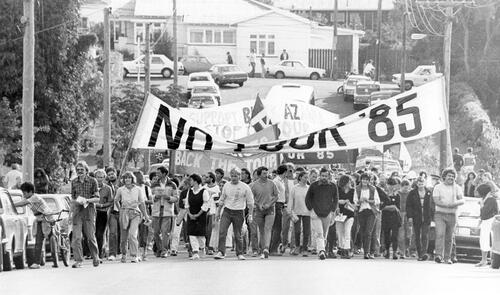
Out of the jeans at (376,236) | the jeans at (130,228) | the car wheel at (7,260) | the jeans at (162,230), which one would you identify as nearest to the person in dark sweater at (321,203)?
the jeans at (376,236)

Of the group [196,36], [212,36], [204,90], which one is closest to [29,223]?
[204,90]

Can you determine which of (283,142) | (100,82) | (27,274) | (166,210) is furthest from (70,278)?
(100,82)

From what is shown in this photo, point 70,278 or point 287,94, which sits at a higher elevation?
point 287,94

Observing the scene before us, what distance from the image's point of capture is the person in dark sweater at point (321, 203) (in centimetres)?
2639

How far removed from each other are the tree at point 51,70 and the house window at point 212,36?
54592 millimetres

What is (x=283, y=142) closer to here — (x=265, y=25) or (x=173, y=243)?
(x=173, y=243)

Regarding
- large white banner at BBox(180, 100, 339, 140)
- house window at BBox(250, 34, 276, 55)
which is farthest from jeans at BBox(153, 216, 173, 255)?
house window at BBox(250, 34, 276, 55)

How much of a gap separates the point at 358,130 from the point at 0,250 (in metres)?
8.38

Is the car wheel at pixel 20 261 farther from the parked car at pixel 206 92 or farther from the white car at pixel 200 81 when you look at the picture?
the white car at pixel 200 81

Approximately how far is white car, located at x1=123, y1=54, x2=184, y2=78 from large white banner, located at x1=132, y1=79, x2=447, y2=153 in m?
58.5

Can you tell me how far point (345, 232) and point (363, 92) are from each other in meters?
50.7

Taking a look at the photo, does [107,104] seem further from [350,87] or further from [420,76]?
[420,76]

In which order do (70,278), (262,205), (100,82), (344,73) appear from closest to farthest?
(70,278) < (262,205) < (100,82) < (344,73)

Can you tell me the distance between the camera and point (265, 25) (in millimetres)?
99125
